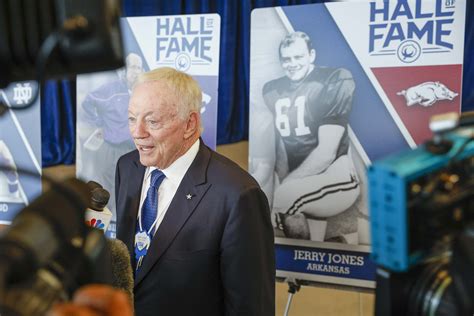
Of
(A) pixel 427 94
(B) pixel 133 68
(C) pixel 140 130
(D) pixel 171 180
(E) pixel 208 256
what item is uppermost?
(B) pixel 133 68

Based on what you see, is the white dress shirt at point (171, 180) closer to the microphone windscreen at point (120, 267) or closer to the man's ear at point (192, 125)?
the man's ear at point (192, 125)

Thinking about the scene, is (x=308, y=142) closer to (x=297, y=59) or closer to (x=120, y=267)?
(x=297, y=59)

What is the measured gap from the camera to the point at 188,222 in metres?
1.62

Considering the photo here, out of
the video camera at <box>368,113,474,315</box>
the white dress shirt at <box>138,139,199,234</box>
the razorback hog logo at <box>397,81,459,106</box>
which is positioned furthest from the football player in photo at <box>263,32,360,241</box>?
the video camera at <box>368,113,474,315</box>

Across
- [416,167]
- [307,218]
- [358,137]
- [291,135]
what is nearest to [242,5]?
[291,135]

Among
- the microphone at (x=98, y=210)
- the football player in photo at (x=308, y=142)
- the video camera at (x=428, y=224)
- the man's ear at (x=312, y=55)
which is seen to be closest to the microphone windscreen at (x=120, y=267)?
the microphone at (x=98, y=210)

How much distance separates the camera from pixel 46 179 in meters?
0.46

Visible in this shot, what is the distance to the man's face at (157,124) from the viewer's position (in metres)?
1.69

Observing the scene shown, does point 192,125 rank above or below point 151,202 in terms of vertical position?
above

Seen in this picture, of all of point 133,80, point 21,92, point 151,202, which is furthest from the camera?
point 133,80

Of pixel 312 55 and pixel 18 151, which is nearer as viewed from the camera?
pixel 312 55

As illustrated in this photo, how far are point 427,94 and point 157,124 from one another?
1.06 metres

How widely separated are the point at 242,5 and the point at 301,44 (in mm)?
529

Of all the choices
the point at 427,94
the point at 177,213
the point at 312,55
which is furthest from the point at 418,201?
the point at 312,55
